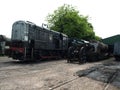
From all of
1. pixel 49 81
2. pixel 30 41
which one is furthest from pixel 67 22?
pixel 49 81

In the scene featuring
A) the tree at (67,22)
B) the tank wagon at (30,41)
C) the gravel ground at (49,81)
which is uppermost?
the tree at (67,22)

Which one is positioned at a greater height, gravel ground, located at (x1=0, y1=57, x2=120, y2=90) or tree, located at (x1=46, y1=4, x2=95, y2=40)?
tree, located at (x1=46, y1=4, x2=95, y2=40)

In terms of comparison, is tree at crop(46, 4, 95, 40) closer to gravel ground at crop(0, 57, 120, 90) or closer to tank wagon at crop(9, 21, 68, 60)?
tank wagon at crop(9, 21, 68, 60)

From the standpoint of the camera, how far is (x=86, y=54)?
23.6m

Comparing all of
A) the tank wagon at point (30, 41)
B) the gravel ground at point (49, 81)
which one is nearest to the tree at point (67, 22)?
the tank wagon at point (30, 41)

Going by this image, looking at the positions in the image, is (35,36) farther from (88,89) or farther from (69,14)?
(69,14)

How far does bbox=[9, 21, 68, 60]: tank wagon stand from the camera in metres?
18.1

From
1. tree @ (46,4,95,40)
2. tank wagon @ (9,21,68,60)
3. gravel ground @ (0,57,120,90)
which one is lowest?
gravel ground @ (0,57,120,90)

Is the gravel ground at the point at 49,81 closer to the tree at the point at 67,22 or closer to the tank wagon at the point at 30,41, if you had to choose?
the tank wagon at the point at 30,41

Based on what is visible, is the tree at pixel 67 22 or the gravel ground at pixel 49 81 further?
the tree at pixel 67 22

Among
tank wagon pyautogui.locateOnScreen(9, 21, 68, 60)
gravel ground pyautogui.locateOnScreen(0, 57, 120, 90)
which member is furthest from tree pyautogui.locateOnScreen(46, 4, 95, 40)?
gravel ground pyautogui.locateOnScreen(0, 57, 120, 90)

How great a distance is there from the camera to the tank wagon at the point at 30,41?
18.1m

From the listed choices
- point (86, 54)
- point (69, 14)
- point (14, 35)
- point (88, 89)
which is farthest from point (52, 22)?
point (88, 89)

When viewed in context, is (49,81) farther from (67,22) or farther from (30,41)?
(67,22)
